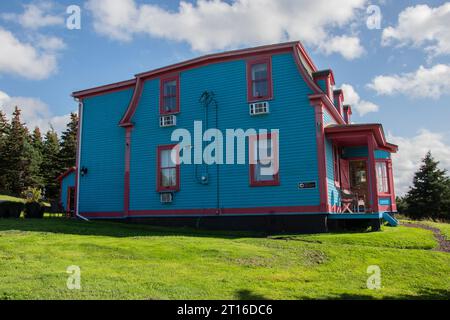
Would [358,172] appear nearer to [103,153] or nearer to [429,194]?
[103,153]

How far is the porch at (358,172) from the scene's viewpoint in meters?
14.0

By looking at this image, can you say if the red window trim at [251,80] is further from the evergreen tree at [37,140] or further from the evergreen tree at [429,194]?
the evergreen tree at [37,140]

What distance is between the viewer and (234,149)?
15211 millimetres

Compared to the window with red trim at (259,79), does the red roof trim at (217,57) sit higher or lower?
higher

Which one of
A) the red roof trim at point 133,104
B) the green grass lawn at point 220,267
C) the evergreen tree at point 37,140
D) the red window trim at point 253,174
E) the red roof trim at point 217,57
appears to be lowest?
the green grass lawn at point 220,267

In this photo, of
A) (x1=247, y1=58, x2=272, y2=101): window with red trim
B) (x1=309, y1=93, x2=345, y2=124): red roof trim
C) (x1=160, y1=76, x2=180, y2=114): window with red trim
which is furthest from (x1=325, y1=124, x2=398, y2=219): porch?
(x1=160, y1=76, x2=180, y2=114): window with red trim

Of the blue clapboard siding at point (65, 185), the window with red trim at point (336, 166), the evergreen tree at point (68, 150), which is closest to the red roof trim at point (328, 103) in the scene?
the window with red trim at point (336, 166)

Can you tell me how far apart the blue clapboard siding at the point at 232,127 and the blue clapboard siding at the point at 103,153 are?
962 millimetres

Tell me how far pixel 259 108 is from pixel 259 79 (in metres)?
1.18

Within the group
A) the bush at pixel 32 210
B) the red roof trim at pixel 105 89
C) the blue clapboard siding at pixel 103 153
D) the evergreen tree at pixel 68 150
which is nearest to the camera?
the blue clapboard siding at pixel 103 153

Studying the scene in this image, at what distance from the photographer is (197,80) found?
16.3 m

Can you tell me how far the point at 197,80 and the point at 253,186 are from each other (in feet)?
16.3

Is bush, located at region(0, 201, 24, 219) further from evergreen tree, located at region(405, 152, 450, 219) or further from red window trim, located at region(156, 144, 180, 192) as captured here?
evergreen tree, located at region(405, 152, 450, 219)
